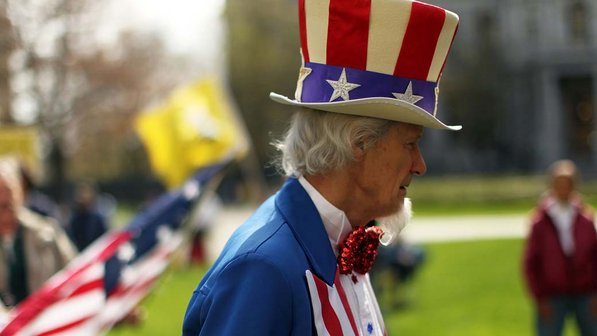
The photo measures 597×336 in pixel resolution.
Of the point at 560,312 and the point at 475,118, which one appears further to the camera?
the point at 475,118

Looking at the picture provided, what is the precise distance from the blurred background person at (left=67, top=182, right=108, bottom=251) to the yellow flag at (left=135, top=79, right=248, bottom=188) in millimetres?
2143

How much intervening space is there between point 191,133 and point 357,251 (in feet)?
20.7

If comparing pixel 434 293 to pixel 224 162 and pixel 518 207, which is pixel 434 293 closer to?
pixel 224 162

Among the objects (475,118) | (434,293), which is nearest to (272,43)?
(475,118)

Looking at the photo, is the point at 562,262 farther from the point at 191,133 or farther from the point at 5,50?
the point at 5,50

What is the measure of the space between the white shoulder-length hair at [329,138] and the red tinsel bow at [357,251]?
0.73 feet

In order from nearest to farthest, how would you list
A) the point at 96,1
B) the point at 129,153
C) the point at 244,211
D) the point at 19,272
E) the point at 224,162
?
the point at 19,272, the point at 224,162, the point at 96,1, the point at 244,211, the point at 129,153

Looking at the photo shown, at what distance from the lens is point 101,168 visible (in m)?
57.0

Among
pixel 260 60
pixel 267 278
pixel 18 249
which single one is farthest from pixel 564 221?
pixel 260 60

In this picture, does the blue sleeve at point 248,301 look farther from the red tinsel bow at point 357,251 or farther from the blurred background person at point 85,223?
the blurred background person at point 85,223

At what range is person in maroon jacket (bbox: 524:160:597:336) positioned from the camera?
25.0 ft

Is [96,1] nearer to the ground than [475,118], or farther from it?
A: farther from it

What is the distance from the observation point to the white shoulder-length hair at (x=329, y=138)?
2711 millimetres

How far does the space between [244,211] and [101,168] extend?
2275cm
